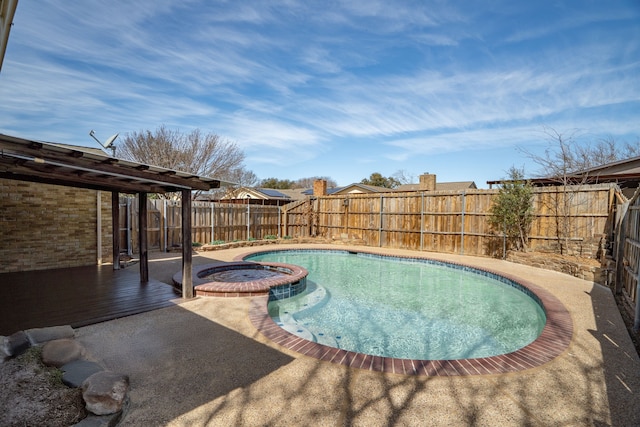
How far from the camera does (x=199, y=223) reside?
13289 millimetres

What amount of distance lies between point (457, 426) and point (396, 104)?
1515 cm

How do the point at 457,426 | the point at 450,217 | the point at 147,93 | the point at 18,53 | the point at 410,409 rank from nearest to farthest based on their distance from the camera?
the point at 457,426 < the point at 410,409 < the point at 18,53 < the point at 450,217 < the point at 147,93

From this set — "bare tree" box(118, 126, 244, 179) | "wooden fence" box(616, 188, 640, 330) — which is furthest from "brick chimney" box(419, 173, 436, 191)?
"wooden fence" box(616, 188, 640, 330)

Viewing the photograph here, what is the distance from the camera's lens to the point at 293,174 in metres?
42.0

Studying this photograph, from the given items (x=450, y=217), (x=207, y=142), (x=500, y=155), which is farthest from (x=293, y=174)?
(x=450, y=217)

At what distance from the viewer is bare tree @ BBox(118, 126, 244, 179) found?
2075 centimetres

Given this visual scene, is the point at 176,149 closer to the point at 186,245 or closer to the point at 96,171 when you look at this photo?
the point at 186,245

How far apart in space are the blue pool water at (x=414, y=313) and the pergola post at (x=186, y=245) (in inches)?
63.1

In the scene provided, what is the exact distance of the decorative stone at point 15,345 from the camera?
331cm

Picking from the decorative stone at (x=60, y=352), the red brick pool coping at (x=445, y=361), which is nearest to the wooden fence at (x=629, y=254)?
the red brick pool coping at (x=445, y=361)

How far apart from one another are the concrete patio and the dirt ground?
0.43 meters

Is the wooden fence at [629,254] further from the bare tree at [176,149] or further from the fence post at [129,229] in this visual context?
the bare tree at [176,149]

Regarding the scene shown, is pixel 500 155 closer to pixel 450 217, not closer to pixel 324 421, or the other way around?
pixel 450 217

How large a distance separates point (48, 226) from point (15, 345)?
19.2ft
